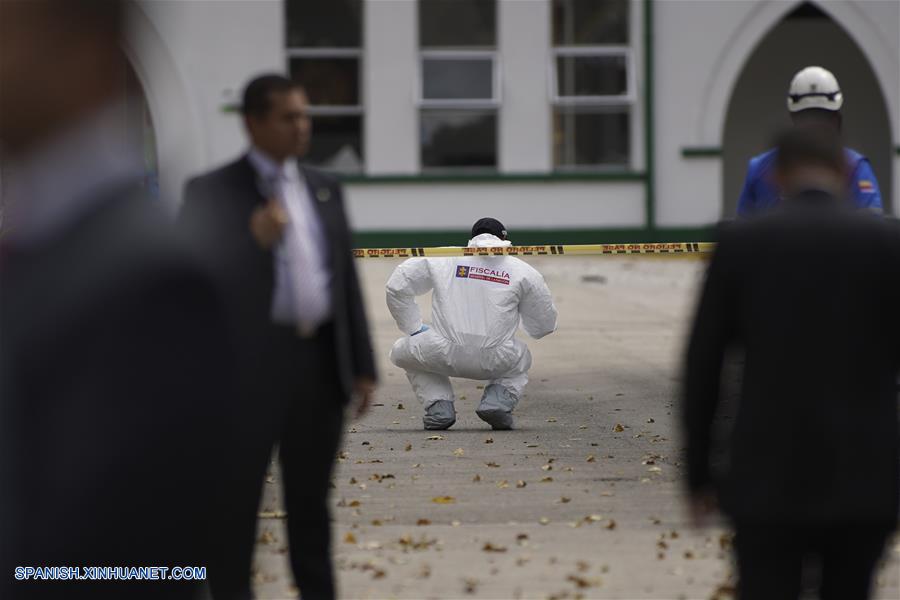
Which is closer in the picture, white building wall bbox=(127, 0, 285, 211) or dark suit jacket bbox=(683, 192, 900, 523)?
dark suit jacket bbox=(683, 192, 900, 523)

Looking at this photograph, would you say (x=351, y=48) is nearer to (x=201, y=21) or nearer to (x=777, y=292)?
(x=201, y=21)

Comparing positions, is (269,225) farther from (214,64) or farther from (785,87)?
(785,87)

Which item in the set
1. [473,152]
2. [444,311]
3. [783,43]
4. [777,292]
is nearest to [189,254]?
[777,292]

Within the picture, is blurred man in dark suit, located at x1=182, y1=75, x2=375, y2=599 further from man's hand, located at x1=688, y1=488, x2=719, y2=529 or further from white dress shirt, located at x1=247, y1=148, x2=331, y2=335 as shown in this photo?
man's hand, located at x1=688, y1=488, x2=719, y2=529

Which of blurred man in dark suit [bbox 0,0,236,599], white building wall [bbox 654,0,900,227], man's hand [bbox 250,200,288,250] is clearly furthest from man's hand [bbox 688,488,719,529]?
white building wall [bbox 654,0,900,227]

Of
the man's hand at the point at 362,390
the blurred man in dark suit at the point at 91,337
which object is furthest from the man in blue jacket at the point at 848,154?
the blurred man in dark suit at the point at 91,337

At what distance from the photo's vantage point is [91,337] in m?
2.46

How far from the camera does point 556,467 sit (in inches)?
373

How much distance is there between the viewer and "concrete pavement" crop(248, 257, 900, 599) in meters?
6.63

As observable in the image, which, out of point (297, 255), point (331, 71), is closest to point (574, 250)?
point (297, 255)

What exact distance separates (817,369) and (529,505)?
14.4ft

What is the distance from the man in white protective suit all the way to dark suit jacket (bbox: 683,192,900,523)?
6.81m

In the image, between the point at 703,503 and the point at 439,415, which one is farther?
the point at 439,415

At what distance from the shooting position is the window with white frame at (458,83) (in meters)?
24.5
